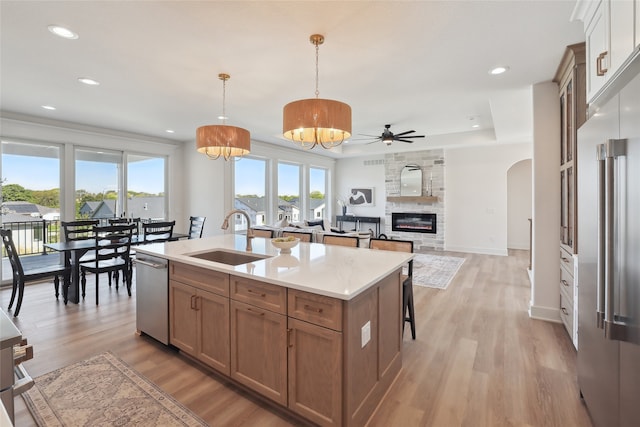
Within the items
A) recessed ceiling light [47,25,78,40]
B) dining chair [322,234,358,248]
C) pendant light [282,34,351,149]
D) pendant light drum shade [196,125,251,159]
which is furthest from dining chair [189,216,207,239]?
pendant light [282,34,351,149]

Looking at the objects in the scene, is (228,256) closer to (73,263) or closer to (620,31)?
(73,263)

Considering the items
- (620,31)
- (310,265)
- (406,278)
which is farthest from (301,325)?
(620,31)

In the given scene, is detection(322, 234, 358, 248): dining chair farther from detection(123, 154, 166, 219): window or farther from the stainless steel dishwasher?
detection(123, 154, 166, 219): window

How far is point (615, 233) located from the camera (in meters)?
1.27

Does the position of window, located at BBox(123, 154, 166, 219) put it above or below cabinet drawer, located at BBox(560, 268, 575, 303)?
above

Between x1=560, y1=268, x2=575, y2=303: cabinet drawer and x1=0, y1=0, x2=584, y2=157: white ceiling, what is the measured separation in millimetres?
2053

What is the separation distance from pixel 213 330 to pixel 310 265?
858mm

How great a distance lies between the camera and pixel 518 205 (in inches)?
293

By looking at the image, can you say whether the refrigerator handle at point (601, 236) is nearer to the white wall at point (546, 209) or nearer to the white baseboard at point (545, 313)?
the white wall at point (546, 209)

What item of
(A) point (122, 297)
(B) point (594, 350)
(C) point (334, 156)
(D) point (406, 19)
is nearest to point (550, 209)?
(B) point (594, 350)

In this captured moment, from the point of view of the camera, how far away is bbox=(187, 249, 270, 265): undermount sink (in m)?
2.58

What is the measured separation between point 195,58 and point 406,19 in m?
1.93

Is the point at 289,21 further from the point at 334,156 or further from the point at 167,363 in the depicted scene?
the point at 334,156

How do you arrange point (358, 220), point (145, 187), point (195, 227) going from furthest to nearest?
1. point (358, 220)
2. point (145, 187)
3. point (195, 227)
